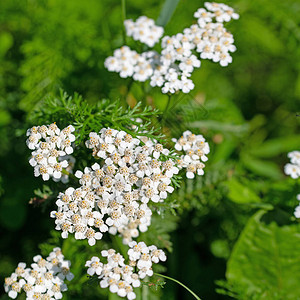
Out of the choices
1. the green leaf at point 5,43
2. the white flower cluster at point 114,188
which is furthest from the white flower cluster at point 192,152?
the green leaf at point 5,43

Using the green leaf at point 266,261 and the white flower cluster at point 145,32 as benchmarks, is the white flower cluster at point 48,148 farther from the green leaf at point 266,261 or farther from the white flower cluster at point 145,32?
the green leaf at point 266,261

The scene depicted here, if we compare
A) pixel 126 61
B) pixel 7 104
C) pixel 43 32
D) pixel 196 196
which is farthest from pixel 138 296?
pixel 43 32

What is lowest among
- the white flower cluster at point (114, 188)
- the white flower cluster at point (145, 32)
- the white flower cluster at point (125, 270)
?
the white flower cluster at point (125, 270)

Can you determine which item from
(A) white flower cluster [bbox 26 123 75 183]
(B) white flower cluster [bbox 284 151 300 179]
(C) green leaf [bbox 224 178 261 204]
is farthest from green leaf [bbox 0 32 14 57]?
(B) white flower cluster [bbox 284 151 300 179]

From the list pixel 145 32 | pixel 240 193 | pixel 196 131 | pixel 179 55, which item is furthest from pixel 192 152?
pixel 145 32

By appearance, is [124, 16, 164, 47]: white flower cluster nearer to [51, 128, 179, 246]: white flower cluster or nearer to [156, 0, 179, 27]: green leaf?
[156, 0, 179, 27]: green leaf

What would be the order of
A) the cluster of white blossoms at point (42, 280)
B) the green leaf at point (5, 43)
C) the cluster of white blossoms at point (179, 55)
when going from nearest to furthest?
1. the cluster of white blossoms at point (42, 280)
2. the cluster of white blossoms at point (179, 55)
3. the green leaf at point (5, 43)
